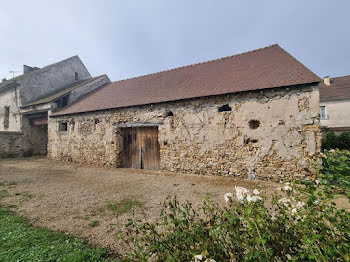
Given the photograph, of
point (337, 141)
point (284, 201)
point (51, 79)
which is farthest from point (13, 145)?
point (337, 141)

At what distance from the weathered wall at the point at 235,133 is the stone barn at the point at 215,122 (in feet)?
0.09

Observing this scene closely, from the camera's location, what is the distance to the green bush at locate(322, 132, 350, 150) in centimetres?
762

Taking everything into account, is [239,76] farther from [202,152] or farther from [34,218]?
[34,218]

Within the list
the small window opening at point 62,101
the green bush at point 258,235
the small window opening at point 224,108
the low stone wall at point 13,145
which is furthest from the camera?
the small window opening at point 62,101

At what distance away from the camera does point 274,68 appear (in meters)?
6.63

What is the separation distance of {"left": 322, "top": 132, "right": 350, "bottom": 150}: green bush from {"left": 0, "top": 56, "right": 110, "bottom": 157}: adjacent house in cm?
1647

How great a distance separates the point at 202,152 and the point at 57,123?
33.7ft

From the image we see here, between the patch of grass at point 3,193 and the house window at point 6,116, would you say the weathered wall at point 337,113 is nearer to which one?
the patch of grass at point 3,193

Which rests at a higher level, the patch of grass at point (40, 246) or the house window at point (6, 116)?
the house window at point (6, 116)

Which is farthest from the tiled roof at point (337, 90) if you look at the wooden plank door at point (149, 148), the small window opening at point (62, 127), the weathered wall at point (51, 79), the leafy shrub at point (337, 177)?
the weathered wall at point (51, 79)

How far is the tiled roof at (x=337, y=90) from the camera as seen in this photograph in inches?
539

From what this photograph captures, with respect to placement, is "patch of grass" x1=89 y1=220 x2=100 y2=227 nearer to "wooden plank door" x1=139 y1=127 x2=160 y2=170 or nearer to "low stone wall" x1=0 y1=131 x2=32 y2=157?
"wooden plank door" x1=139 y1=127 x2=160 y2=170

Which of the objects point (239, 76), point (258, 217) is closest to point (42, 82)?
point (239, 76)

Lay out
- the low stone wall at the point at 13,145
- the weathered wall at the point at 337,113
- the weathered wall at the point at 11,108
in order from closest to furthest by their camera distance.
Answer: the low stone wall at the point at 13,145 → the weathered wall at the point at 11,108 → the weathered wall at the point at 337,113
